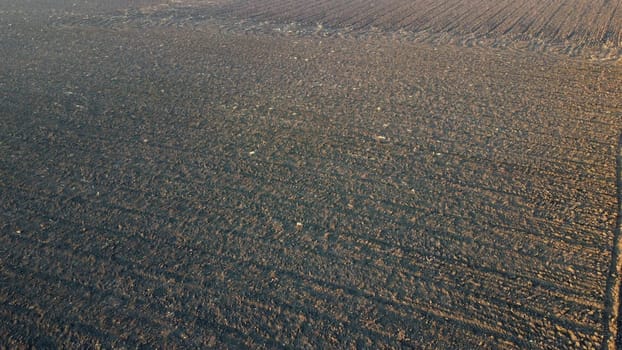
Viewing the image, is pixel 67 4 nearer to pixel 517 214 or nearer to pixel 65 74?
pixel 65 74

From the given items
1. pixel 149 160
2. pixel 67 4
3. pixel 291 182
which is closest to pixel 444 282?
pixel 291 182

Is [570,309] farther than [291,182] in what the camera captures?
No

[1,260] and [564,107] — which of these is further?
[564,107]

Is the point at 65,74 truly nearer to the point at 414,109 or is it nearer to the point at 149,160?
the point at 149,160

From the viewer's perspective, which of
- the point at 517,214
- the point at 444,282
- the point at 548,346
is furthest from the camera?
the point at 517,214

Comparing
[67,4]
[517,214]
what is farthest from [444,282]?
[67,4]

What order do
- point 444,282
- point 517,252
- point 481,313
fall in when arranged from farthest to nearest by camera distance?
1. point 517,252
2. point 444,282
3. point 481,313
